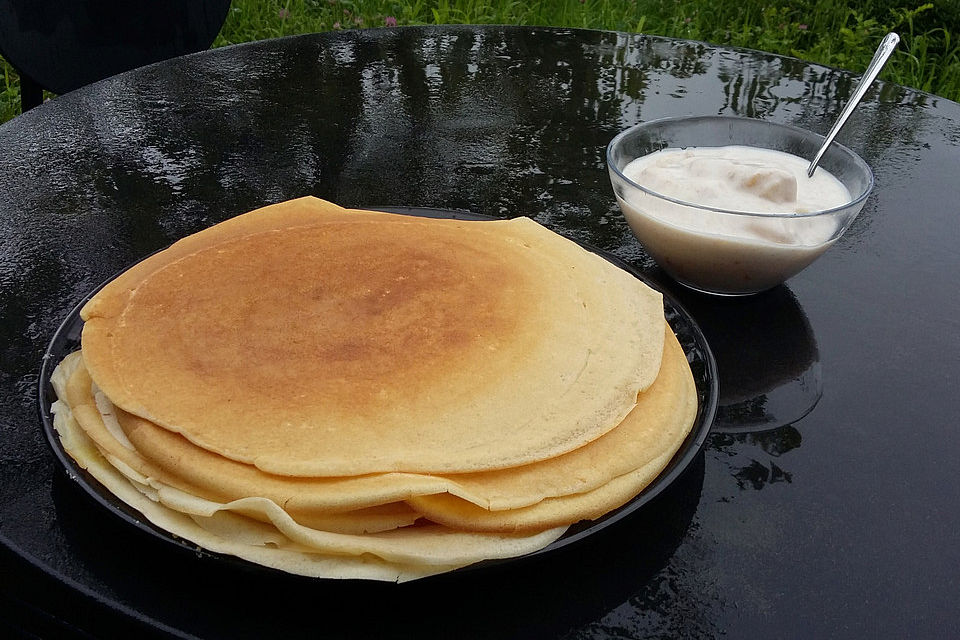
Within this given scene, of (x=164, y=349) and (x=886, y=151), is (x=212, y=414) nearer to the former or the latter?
(x=164, y=349)

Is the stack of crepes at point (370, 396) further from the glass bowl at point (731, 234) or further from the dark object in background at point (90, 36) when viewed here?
the dark object in background at point (90, 36)

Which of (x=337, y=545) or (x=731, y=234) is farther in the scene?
(x=731, y=234)

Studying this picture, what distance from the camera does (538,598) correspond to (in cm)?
73

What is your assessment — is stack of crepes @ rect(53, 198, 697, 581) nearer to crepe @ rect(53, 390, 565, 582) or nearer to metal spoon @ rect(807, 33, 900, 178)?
crepe @ rect(53, 390, 565, 582)

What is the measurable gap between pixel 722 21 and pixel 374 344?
298 cm

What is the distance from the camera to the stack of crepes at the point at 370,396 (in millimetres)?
700

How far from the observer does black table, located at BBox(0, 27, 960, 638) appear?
722 mm

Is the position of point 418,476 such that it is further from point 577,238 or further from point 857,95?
point 857,95

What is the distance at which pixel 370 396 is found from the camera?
775mm

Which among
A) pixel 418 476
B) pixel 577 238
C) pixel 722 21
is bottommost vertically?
pixel 722 21

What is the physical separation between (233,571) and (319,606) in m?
0.08

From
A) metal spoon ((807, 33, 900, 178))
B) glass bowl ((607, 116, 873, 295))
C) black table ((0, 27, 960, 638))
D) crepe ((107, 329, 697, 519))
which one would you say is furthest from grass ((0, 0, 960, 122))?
crepe ((107, 329, 697, 519))

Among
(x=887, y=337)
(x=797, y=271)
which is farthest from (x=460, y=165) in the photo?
(x=887, y=337)

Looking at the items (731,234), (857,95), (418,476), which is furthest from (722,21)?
(418,476)
